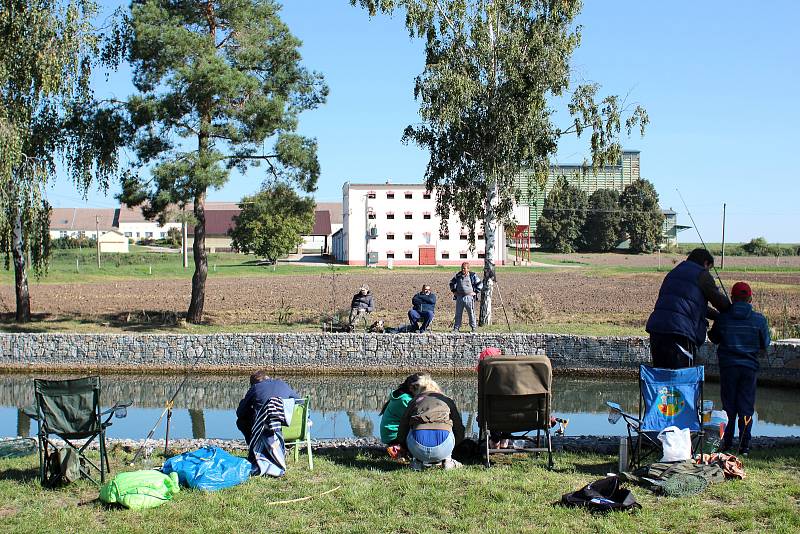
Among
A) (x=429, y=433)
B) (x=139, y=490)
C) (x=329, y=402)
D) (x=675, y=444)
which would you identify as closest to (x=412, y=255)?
(x=329, y=402)

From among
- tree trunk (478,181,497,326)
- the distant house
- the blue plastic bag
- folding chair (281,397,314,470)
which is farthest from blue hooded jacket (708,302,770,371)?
the distant house

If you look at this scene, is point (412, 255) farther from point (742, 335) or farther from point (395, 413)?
point (742, 335)

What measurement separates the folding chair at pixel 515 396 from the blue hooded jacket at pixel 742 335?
1.69m

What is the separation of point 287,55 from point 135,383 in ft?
28.9

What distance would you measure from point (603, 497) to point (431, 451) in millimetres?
1589

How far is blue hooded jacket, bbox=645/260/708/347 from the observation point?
7.42m

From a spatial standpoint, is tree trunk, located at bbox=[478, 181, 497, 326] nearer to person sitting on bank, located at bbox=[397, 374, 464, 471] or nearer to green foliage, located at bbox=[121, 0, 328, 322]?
green foliage, located at bbox=[121, 0, 328, 322]

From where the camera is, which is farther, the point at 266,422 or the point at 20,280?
the point at 20,280

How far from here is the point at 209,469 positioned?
661 cm

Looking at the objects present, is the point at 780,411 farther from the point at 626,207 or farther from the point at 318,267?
the point at 626,207

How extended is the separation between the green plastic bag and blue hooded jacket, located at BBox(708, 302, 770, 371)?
4865 millimetres

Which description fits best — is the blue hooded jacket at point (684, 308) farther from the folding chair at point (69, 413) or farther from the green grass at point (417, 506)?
the folding chair at point (69, 413)

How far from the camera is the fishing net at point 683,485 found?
20.3 ft

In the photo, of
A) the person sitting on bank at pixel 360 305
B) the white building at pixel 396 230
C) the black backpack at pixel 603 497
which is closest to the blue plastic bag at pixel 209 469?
the black backpack at pixel 603 497
